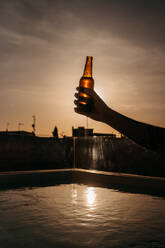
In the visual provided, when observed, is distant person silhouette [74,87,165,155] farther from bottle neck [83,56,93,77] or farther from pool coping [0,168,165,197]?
pool coping [0,168,165,197]

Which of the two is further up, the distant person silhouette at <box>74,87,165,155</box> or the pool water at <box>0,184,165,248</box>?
the distant person silhouette at <box>74,87,165,155</box>

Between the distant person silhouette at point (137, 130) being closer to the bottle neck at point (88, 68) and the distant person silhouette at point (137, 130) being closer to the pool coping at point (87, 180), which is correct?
the bottle neck at point (88, 68)

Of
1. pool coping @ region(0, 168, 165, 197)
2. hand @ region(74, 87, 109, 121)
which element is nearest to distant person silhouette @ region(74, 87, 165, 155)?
hand @ region(74, 87, 109, 121)

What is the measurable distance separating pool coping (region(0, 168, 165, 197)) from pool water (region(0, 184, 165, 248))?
472 mm

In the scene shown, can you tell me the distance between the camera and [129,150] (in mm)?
11117

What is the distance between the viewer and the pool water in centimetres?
462

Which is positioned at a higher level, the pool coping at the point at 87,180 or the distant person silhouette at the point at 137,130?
the distant person silhouette at the point at 137,130

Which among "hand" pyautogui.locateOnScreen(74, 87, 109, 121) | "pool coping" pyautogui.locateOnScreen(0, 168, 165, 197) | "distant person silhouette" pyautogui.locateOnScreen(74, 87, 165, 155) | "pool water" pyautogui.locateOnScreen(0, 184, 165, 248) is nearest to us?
"distant person silhouette" pyautogui.locateOnScreen(74, 87, 165, 155)

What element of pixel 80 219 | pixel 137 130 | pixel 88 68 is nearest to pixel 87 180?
pixel 80 219

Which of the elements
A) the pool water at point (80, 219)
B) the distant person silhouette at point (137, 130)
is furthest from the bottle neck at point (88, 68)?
the pool water at point (80, 219)

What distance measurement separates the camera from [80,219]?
5926 mm

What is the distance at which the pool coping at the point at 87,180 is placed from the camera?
8.89 meters

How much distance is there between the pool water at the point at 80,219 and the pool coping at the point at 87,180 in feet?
1.55

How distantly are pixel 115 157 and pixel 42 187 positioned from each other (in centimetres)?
304
